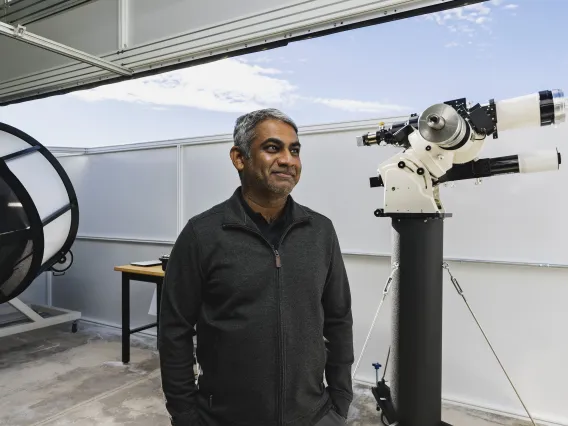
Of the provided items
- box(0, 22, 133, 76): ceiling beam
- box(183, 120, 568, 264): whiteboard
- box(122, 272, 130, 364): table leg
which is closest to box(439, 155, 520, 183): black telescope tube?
box(183, 120, 568, 264): whiteboard

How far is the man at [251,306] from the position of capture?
1016 mm

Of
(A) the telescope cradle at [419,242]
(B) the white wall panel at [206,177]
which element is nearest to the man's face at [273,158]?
(A) the telescope cradle at [419,242]

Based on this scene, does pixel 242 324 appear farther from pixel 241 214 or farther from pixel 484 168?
pixel 484 168

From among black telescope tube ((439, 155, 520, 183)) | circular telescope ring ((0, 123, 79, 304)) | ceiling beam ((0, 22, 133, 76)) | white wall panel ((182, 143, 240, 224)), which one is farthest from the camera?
white wall panel ((182, 143, 240, 224))

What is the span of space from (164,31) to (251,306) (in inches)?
→ 110

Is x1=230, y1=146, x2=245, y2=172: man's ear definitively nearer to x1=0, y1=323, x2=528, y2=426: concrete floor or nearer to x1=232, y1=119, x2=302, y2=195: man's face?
x1=232, y1=119, x2=302, y2=195: man's face

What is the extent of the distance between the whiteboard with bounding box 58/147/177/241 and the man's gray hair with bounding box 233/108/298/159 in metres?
2.67

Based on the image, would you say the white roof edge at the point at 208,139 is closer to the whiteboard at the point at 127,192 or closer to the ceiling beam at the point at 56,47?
the whiteboard at the point at 127,192

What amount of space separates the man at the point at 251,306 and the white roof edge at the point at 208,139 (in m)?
1.62

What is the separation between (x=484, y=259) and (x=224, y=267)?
1.94 metres

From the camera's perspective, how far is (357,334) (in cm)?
281

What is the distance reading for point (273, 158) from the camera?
41.1 inches

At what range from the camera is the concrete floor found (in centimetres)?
233

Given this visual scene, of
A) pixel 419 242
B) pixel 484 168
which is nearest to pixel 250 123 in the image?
pixel 419 242
